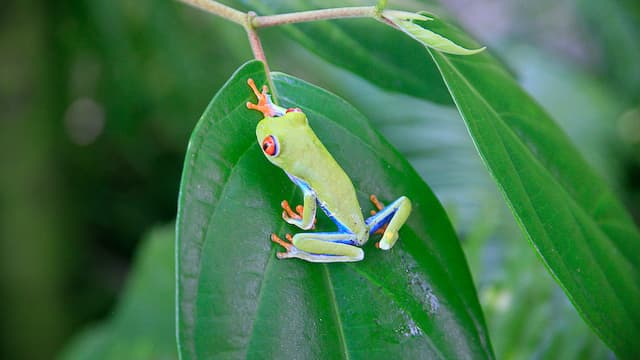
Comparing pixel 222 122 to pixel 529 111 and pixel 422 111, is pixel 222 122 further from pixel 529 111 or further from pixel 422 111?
pixel 422 111

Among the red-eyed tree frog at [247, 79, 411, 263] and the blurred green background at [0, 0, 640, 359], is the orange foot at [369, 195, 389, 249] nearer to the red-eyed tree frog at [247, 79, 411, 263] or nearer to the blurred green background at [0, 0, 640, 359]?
the red-eyed tree frog at [247, 79, 411, 263]

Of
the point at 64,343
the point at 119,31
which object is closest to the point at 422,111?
the point at 119,31

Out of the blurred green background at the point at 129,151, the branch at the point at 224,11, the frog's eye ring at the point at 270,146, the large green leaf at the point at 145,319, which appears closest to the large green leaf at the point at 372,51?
the branch at the point at 224,11

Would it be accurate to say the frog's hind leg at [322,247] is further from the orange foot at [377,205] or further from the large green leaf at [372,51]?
the large green leaf at [372,51]

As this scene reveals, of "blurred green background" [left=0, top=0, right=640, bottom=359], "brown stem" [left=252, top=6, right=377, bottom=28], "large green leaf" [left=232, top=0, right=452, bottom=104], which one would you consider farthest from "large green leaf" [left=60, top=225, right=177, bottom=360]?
"brown stem" [left=252, top=6, right=377, bottom=28]

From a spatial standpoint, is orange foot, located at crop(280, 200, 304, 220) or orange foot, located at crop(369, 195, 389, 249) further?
orange foot, located at crop(369, 195, 389, 249)
